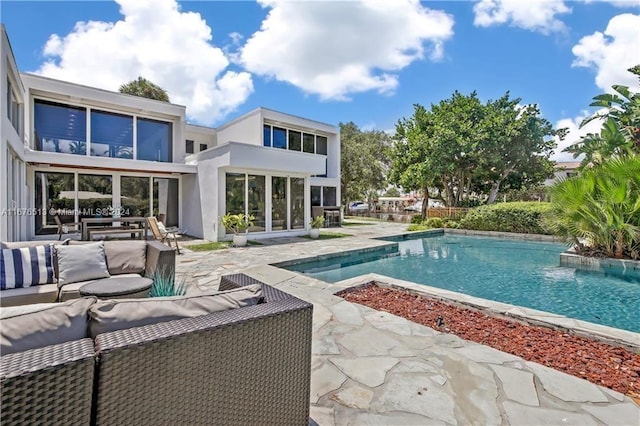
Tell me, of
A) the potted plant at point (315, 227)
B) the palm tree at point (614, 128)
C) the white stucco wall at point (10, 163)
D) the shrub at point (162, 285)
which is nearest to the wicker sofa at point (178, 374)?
the shrub at point (162, 285)

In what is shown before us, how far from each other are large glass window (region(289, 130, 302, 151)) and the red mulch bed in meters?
14.1

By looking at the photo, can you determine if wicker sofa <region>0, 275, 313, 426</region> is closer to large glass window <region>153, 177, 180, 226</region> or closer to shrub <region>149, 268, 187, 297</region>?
shrub <region>149, 268, 187, 297</region>

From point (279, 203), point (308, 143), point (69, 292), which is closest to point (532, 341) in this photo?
point (69, 292)

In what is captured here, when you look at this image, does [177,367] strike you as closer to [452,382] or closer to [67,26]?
[452,382]

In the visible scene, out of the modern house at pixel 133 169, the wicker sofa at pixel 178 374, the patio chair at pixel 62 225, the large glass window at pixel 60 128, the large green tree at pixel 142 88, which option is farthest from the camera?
the large green tree at pixel 142 88

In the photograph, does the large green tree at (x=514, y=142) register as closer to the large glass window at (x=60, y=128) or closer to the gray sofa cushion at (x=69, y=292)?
the large glass window at (x=60, y=128)

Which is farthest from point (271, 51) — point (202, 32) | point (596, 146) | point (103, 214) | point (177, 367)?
point (596, 146)

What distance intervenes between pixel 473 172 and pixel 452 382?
67.0 ft

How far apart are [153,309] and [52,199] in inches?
523

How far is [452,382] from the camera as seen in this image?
2.86 m

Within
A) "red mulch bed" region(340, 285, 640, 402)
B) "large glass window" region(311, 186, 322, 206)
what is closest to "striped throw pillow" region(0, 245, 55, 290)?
"red mulch bed" region(340, 285, 640, 402)

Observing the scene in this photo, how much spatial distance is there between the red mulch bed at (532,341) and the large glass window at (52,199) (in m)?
11.7

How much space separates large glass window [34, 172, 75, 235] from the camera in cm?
1144

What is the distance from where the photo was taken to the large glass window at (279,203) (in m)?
13.5
